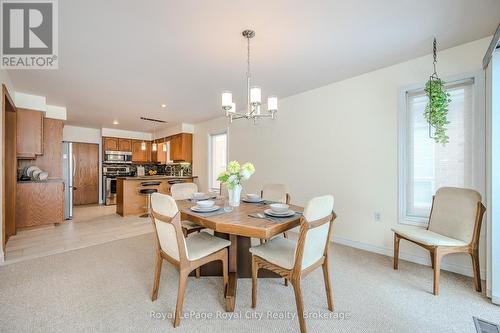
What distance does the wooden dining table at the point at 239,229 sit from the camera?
1523 mm

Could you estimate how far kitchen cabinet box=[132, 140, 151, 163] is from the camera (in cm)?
722

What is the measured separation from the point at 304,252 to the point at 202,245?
864mm

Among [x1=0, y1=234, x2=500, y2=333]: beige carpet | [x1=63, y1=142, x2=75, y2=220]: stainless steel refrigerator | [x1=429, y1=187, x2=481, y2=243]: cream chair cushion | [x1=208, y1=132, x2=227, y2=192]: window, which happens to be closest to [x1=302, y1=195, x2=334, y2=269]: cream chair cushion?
[x1=0, y1=234, x2=500, y2=333]: beige carpet

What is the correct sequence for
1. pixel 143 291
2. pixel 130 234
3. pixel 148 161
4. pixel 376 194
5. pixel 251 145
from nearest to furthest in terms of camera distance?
pixel 143 291, pixel 376 194, pixel 130 234, pixel 251 145, pixel 148 161

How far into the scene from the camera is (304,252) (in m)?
1.45

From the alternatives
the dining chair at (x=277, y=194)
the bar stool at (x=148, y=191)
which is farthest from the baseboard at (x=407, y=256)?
the bar stool at (x=148, y=191)

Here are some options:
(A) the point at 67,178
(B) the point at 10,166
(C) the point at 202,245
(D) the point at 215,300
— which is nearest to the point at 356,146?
(C) the point at 202,245

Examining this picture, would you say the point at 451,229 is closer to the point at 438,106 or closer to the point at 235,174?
the point at 438,106

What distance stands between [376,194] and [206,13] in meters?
2.87

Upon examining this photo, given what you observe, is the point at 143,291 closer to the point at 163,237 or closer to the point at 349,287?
the point at 163,237

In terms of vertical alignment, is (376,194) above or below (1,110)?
below

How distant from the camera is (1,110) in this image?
260cm

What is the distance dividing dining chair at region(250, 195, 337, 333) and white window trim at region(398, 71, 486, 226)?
159 centimetres

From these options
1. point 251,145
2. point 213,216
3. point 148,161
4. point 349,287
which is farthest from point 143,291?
point 148,161
